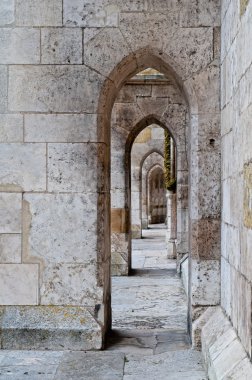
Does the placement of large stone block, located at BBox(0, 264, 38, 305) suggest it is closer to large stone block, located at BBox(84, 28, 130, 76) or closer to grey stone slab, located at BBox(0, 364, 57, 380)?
grey stone slab, located at BBox(0, 364, 57, 380)

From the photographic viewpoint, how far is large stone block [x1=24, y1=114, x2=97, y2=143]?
4.46 m

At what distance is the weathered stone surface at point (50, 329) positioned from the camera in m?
4.38

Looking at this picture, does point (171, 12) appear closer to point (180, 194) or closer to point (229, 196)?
point (229, 196)

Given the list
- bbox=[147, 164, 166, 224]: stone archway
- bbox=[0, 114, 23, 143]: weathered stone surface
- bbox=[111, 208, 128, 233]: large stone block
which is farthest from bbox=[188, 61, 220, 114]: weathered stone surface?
bbox=[147, 164, 166, 224]: stone archway

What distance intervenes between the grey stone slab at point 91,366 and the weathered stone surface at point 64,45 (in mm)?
2214

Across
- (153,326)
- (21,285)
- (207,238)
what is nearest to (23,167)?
(21,285)

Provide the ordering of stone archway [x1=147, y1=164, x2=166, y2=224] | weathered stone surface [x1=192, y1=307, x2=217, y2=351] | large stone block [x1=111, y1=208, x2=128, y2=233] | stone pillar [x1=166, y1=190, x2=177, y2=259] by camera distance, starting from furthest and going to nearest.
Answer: stone archway [x1=147, y1=164, x2=166, y2=224] → stone pillar [x1=166, y1=190, x2=177, y2=259] → large stone block [x1=111, y1=208, x2=128, y2=233] → weathered stone surface [x1=192, y1=307, x2=217, y2=351]

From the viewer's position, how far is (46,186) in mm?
4488

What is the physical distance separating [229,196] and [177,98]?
5069mm

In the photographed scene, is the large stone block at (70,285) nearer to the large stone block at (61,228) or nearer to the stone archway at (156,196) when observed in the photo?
the large stone block at (61,228)

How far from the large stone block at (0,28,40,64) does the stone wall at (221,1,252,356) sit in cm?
143

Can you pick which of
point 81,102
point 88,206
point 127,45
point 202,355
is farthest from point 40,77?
point 202,355

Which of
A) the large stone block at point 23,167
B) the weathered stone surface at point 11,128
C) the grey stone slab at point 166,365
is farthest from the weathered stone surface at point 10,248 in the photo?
the grey stone slab at point 166,365

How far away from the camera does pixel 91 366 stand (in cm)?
402
